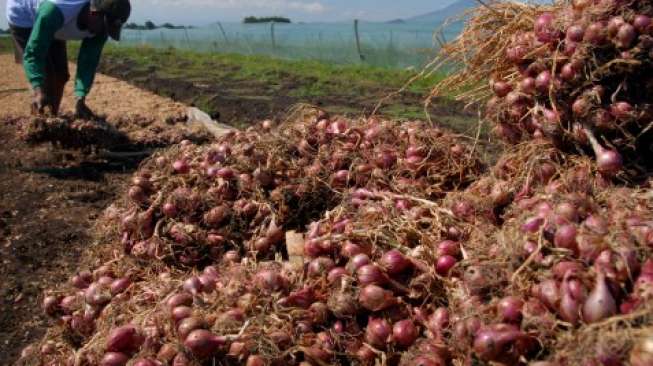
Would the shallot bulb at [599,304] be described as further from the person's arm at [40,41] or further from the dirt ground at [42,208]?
the person's arm at [40,41]

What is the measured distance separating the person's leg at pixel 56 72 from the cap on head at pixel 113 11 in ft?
3.16

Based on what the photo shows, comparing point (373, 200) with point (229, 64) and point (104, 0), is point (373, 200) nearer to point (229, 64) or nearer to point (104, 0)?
point (104, 0)

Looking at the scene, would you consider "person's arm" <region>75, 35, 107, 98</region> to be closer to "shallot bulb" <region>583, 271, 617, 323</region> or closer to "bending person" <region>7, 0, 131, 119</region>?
"bending person" <region>7, 0, 131, 119</region>

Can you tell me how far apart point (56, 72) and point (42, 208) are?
119 inches

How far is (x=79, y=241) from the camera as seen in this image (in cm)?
428

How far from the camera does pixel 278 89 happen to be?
12.2 m

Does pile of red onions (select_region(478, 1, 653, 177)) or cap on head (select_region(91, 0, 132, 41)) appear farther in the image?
cap on head (select_region(91, 0, 132, 41))

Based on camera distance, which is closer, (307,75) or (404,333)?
(404,333)

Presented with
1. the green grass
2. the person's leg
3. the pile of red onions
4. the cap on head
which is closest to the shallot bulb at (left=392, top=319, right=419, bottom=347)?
the pile of red onions

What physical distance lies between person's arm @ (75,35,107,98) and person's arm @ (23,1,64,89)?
81 centimetres

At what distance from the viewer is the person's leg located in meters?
7.08

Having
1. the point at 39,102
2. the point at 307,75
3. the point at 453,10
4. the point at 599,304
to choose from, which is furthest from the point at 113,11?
the point at 453,10

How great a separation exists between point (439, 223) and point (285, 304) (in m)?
0.64

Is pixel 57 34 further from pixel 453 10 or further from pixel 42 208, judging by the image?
pixel 453 10
